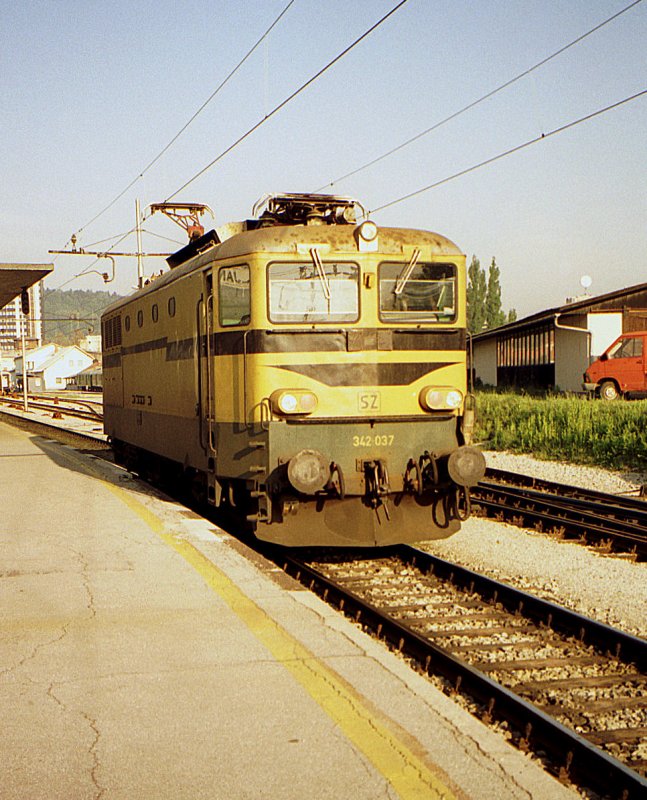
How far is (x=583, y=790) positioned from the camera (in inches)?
155

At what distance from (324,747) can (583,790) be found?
4.11ft

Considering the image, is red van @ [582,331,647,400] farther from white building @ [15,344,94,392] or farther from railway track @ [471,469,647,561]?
white building @ [15,344,94,392]

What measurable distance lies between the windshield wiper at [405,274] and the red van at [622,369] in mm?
17488

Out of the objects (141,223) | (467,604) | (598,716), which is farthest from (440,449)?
(141,223)

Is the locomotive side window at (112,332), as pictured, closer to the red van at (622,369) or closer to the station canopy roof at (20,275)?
the station canopy roof at (20,275)

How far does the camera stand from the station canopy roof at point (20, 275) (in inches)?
867

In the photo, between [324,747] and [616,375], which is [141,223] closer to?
[616,375]

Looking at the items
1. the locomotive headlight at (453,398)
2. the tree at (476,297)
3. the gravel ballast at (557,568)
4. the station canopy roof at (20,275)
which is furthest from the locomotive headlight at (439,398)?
the tree at (476,297)

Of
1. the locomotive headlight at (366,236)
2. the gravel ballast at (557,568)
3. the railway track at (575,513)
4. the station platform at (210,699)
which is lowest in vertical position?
the gravel ballast at (557,568)

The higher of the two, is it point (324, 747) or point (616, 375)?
point (616, 375)

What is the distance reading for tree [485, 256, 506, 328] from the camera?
76375 mm

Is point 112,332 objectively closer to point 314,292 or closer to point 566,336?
point 314,292

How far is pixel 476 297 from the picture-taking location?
77.7 metres

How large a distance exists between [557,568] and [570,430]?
9.96m
